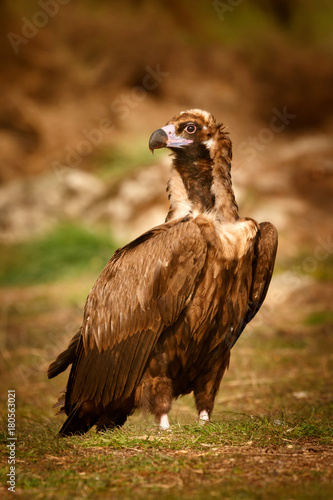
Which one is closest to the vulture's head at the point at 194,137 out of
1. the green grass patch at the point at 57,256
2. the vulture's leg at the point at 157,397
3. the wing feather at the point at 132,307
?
the wing feather at the point at 132,307

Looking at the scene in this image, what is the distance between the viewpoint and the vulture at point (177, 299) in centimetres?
429

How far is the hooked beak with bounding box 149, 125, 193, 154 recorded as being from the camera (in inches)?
179

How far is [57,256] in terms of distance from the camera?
1351 centimetres

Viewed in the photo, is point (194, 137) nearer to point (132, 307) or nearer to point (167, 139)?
point (167, 139)

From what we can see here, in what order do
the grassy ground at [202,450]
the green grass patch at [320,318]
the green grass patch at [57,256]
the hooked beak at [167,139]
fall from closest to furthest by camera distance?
1. the grassy ground at [202,450]
2. the hooked beak at [167,139]
3. the green grass patch at [320,318]
4. the green grass patch at [57,256]

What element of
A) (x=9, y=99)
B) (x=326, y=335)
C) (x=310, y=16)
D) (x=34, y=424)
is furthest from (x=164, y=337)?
(x=310, y=16)

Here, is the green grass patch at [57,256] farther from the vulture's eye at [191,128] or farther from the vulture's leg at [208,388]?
the vulture's eye at [191,128]

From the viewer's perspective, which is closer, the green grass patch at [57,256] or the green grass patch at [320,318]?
the green grass patch at [320,318]

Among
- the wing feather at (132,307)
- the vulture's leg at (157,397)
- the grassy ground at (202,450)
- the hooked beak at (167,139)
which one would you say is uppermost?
the hooked beak at (167,139)

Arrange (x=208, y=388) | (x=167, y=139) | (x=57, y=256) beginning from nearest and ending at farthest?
(x=167, y=139) < (x=208, y=388) < (x=57, y=256)

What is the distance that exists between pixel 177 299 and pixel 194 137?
116 cm

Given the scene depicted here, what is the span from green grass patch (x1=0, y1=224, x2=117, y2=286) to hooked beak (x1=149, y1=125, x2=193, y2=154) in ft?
26.9

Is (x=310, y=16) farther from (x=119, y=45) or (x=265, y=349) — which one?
(x=265, y=349)

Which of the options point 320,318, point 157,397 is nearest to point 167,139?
point 157,397
